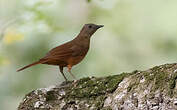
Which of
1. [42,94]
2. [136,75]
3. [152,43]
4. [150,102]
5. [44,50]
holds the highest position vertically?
[44,50]

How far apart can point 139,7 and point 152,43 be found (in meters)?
0.80

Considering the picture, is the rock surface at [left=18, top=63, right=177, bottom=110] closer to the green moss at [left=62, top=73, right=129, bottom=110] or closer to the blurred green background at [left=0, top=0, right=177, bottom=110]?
the green moss at [left=62, top=73, right=129, bottom=110]

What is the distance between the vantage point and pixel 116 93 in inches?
124

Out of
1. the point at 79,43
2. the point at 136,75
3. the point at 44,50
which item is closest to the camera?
the point at 136,75

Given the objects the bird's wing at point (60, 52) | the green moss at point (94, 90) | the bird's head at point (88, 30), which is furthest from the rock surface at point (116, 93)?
the bird's head at point (88, 30)

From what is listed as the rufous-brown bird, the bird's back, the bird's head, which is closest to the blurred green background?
the bird's head

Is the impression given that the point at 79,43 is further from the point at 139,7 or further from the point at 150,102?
the point at 139,7

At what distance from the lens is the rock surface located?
2.89 m

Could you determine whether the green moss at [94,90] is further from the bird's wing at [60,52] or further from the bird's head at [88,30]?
the bird's head at [88,30]

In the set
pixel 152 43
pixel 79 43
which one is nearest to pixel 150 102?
pixel 79 43

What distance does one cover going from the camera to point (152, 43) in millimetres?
8156

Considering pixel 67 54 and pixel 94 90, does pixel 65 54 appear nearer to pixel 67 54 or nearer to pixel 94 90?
pixel 67 54

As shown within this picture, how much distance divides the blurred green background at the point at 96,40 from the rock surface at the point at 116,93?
3.28 meters

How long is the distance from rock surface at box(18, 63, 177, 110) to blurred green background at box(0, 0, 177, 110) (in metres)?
3.28
